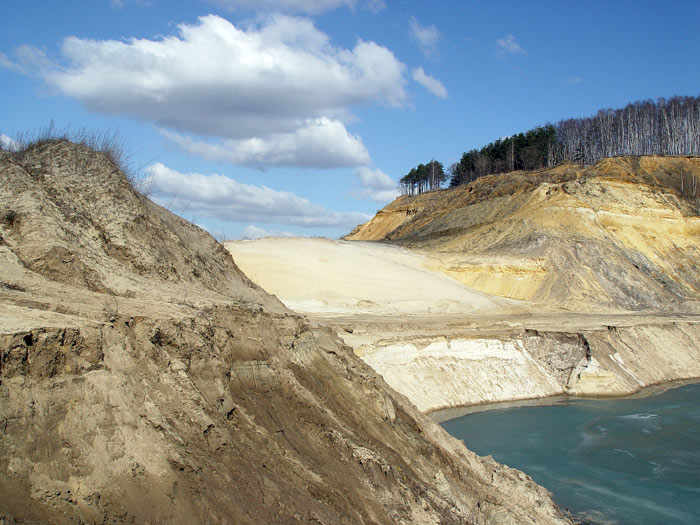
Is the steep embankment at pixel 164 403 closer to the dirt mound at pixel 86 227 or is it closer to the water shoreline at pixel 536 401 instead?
the dirt mound at pixel 86 227

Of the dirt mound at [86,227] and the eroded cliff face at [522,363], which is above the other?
the dirt mound at [86,227]

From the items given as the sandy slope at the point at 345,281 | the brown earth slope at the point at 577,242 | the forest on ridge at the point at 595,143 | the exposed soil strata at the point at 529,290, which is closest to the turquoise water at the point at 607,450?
the exposed soil strata at the point at 529,290

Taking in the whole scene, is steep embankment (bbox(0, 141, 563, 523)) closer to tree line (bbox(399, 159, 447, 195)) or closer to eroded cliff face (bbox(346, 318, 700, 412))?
eroded cliff face (bbox(346, 318, 700, 412))

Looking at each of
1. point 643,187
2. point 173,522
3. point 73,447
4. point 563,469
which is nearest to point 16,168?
point 73,447

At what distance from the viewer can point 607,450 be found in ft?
55.8

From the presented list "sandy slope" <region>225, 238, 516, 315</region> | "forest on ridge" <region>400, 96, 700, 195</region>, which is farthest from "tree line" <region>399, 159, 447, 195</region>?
"sandy slope" <region>225, 238, 516, 315</region>

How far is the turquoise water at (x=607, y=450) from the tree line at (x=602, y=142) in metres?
71.5

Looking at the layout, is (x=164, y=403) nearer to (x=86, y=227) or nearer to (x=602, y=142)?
(x=86, y=227)

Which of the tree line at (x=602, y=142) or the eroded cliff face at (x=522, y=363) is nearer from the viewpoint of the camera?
the eroded cliff face at (x=522, y=363)

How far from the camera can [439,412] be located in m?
20.3

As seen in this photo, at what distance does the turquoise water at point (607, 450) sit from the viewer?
12.9m

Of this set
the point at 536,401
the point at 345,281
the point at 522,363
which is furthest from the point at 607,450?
the point at 345,281

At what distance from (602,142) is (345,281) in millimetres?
78053

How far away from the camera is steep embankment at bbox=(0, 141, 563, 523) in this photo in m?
5.72
